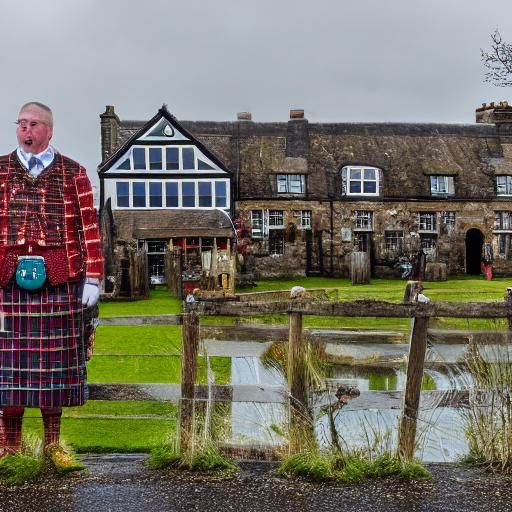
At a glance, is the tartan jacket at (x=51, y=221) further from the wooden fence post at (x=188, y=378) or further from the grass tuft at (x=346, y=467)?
the grass tuft at (x=346, y=467)

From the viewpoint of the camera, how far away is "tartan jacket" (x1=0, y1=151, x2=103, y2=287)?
18.7ft

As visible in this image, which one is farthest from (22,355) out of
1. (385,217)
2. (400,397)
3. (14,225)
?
(385,217)

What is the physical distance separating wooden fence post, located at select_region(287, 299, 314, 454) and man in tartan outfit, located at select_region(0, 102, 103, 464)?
5.23 ft

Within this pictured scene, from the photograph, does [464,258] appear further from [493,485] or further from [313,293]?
[493,485]

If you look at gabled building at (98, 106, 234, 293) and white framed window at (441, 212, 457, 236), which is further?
white framed window at (441, 212, 457, 236)

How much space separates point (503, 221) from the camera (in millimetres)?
39281

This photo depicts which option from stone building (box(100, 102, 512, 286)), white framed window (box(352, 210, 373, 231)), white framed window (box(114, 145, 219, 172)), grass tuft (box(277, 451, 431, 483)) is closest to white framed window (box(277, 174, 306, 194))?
stone building (box(100, 102, 512, 286))

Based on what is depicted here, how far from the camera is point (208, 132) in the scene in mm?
40781

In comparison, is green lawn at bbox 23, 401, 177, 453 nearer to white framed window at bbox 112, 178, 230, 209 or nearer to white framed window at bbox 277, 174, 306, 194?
white framed window at bbox 112, 178, 230, 209

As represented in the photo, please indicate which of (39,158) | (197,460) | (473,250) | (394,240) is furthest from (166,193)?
(197,460)

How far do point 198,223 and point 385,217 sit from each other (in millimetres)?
10195

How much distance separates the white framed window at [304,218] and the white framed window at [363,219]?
2.36m

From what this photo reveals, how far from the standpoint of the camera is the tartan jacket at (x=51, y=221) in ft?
18.7

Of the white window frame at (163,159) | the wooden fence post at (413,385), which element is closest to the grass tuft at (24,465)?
the wooden fence post at (413,385)
